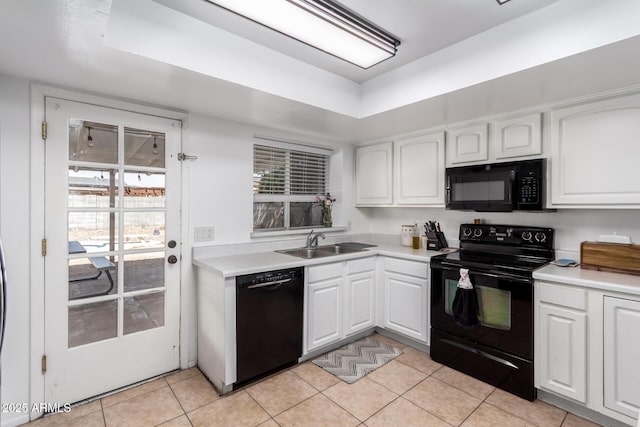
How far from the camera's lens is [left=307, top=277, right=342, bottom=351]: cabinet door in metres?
2.55

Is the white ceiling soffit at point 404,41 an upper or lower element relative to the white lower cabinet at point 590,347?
upper

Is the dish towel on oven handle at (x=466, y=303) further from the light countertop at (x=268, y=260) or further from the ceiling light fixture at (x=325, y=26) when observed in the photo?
the ceiling light fixture at (x=325, y=26)

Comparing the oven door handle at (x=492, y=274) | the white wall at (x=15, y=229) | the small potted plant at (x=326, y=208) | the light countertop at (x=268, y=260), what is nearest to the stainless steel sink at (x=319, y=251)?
the light countertop at (x=268, y=260)

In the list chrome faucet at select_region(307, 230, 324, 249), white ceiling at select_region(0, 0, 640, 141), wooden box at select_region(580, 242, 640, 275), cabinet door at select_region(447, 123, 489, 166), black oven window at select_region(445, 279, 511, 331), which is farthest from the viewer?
chrome faucet at select_region(307, 230, 324, 249)

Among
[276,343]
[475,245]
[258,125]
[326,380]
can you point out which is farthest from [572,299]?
[258,125]

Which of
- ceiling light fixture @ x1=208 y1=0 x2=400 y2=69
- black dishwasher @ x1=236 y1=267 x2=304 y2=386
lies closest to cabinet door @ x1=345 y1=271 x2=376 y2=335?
black dishwasher @ x1=236 y1=267 x2=304 y2=386

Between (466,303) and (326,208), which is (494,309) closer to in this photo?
(466,303)

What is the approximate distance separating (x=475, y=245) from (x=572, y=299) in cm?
102

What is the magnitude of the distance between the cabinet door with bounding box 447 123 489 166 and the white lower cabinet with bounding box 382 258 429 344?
1016mm

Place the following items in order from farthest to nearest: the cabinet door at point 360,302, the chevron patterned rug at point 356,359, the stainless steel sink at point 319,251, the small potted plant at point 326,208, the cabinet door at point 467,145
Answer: the small potted plant at point 326,208
the stainless steel sink at point 319,251
the cabinet door at point 360,302
the cabinet door at point 467,145
the chevron patterned rug at point 356,359

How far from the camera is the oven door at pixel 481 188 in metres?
2.44

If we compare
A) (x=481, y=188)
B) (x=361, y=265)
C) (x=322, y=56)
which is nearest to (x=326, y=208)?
(x=361, y=265)

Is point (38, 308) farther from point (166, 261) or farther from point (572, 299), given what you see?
point (572, 299)

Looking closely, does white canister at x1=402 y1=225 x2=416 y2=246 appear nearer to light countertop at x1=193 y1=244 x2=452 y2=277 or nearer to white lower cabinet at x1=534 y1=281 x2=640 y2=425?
light countertop at x1=193 y1=244 x2=452 y2=277
